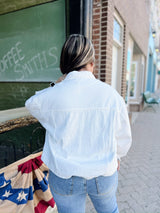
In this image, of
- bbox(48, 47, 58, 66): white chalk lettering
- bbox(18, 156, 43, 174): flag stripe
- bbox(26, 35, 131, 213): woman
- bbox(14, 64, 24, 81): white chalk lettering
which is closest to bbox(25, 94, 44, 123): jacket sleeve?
bbox(26, 35, 131, 213): woman

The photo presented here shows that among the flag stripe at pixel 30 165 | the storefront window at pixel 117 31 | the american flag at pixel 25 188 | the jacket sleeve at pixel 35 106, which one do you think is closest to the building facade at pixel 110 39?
the storefront window at pixel 117 31

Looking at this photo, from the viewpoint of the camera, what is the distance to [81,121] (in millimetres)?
981

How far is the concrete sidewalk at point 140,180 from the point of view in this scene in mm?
2254

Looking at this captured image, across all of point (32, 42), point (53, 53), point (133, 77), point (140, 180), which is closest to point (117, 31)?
point (53, 53)

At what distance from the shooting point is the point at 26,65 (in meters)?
3.51

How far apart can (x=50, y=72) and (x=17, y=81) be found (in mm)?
902

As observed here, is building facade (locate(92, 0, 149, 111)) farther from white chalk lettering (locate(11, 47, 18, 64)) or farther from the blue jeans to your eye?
the blue jeans

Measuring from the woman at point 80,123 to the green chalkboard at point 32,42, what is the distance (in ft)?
7.18

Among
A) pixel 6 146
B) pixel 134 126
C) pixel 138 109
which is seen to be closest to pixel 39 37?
pixel 6 146

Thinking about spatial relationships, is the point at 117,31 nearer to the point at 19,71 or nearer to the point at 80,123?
the point at 19,71

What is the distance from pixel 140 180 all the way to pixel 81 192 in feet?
6.84

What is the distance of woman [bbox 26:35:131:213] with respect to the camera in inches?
38.1

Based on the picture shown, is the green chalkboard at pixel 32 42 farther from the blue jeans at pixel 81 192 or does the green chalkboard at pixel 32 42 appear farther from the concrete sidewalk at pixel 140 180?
the blue jeans at pixel 81 192

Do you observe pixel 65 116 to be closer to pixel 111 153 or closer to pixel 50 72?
pixel 111 153
